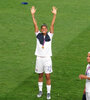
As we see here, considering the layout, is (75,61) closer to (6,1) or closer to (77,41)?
(77,41)

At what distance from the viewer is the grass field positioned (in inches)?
579

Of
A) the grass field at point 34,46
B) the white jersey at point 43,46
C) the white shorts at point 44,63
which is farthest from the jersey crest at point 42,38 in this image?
the grass field at point 34,46

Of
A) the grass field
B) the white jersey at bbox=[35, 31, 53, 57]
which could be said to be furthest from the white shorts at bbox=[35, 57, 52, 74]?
the grass field

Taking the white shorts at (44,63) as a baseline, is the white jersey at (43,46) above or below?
above

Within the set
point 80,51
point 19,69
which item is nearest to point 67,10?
point 80,51

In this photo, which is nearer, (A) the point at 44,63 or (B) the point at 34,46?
(A) the point at 44,63

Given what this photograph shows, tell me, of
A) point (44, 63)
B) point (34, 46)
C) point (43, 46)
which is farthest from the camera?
point (34, 46)

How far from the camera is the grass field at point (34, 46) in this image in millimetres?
14719

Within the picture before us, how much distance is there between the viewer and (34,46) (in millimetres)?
20047

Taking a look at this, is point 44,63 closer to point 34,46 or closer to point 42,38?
point 42,38

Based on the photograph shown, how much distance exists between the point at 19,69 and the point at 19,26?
6860 mm

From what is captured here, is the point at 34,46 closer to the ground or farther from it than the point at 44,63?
farther from it

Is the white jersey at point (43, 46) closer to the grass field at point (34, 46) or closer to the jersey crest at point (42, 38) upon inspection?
the jersey crest at point (42, 38)

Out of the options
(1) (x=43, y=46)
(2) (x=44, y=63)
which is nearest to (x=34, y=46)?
(2) (x=44, y=63)
